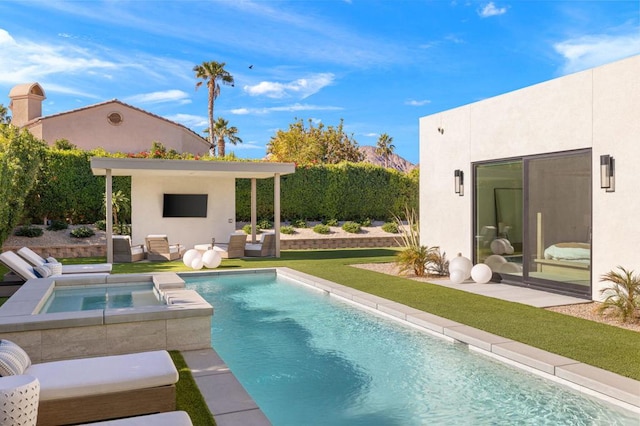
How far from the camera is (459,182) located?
1106 centimetres

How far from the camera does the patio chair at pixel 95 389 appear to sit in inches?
133

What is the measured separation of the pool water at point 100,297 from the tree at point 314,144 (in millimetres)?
30707

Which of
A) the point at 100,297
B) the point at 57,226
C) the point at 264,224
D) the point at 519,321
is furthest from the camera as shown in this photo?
Result: the point at 264,224

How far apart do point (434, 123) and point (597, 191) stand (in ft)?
14.7

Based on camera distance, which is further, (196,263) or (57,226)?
(57,226)

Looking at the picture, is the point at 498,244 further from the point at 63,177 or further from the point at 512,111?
the point at 63,177

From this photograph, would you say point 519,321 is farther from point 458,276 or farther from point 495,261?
point 495,261

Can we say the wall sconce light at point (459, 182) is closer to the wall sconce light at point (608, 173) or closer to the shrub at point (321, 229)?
the wall sconce light at point (608, 173)

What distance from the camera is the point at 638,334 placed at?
5977mm

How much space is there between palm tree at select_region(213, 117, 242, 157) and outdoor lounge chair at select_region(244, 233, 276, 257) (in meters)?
30.7

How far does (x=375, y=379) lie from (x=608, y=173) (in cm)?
529

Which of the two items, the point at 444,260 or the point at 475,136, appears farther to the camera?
the point at 444,260

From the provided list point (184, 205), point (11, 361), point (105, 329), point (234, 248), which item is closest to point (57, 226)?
point (184, 205)

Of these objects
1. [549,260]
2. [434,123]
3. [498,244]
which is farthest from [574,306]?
[434,123]
